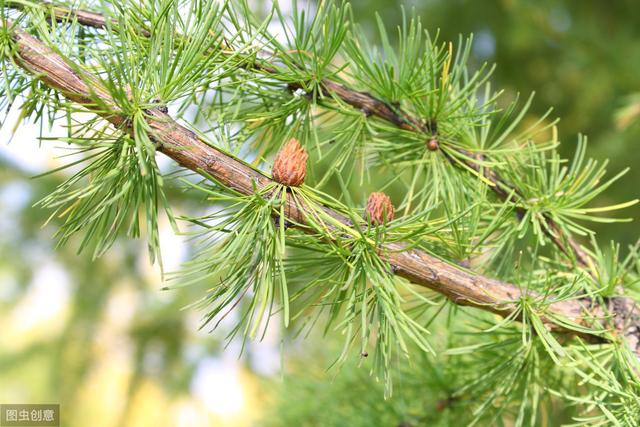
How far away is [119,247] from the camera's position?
89.5 inches

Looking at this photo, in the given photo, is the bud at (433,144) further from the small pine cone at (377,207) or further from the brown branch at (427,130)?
the small pine cone at (377,207)

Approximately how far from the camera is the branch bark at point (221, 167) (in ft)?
1.09

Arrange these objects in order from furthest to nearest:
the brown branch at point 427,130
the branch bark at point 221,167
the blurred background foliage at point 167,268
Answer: the blurred background foliage at point 167,268 → the brown branch at point 427,130 → the branch bark at point 221,167

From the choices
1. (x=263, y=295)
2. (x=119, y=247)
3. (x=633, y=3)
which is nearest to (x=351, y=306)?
(x=263, y=295)

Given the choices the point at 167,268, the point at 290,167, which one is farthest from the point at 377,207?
the point at 167,268

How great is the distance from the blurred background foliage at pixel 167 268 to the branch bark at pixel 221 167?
1.09 meters

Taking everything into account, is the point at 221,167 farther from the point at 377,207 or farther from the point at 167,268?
the point at 167,268

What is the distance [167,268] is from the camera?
175cm

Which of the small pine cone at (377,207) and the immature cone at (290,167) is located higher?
the immature cone at (290,167)

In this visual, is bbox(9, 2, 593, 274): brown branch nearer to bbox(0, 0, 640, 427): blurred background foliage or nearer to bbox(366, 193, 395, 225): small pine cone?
bbox(366, 193, 395, 225): small pine cone

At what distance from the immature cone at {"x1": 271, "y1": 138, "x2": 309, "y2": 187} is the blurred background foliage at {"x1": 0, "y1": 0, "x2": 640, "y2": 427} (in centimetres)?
117

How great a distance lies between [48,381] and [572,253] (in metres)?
2.33

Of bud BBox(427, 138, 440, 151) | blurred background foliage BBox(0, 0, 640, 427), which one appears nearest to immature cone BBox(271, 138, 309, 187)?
bud BBox(427, 138, 440, 151)

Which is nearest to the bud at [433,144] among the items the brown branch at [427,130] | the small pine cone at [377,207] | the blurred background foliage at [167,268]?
the brown branch at [427,130]
